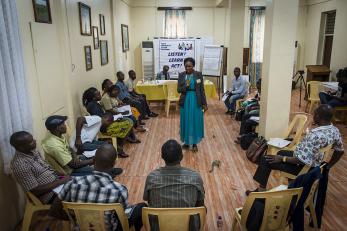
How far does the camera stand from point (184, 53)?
8992 millimetres

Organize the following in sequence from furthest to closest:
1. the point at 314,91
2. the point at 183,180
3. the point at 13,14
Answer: the point at 314,91
the point at 13,14
the point at 183,180

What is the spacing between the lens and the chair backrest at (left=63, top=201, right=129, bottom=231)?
1802mm

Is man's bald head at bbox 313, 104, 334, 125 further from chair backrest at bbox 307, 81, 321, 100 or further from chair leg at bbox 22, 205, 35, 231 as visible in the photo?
chair backrest at bbox 307, 81, 321, 100

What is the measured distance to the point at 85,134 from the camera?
3.63 meters

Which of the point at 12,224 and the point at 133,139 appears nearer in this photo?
the point at 12,224

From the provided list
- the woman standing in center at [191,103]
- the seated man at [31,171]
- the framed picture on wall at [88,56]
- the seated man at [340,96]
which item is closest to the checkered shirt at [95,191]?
the seated man at [31,171]

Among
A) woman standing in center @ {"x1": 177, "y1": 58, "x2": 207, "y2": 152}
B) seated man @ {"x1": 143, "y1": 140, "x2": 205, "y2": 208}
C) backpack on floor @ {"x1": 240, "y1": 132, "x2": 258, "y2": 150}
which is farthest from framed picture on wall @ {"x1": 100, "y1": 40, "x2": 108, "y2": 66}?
seated man @ {"x1": 143, "y1": 140, "x2": 205, "y2": 208}

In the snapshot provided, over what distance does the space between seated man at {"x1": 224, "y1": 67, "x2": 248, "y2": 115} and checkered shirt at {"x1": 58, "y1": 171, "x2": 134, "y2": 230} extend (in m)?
5.07

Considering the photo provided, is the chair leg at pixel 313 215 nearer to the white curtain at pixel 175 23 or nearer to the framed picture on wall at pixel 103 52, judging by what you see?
the framed picture on wall at pixel 103 52

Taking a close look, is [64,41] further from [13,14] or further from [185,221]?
[185,221]

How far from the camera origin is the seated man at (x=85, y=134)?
11.2 feet

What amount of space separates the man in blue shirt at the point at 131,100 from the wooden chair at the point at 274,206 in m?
4.20

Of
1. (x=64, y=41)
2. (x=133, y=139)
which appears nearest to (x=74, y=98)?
(x=64, y=41)

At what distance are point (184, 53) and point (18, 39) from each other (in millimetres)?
6676
